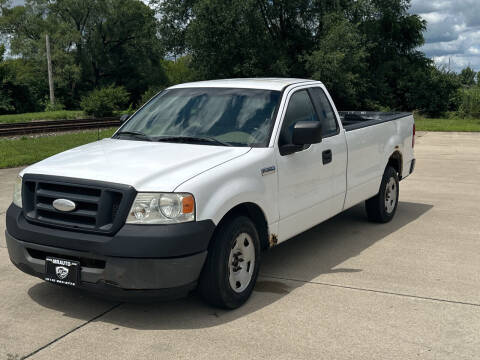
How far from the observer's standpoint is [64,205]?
4.39 m

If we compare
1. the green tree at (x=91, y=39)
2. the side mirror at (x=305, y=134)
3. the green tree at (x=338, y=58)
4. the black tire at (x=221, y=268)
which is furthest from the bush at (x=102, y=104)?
the black tire at (x=221, y=268)

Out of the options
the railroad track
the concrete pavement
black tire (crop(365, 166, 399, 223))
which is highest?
the railroad track

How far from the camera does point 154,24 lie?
36594 millimetres

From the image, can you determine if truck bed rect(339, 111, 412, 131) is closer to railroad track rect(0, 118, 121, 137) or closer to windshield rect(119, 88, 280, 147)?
windshield rect(119, 88, 280, 147)

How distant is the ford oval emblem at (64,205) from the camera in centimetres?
436

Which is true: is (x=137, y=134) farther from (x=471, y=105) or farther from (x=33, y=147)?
(x=471, y=105)

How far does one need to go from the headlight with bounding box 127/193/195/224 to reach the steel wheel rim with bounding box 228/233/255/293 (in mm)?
622

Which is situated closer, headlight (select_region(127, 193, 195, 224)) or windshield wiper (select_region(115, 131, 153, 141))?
headlight (select_region(127, 193, 195, 224))

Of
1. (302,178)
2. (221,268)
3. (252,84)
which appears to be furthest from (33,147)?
(221,268)

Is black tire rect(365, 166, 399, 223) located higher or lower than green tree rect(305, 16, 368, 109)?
lower

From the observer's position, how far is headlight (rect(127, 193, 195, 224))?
167 inches

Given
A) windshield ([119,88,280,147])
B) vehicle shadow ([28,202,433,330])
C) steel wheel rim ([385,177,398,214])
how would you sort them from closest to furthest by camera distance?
1. vehicle shadow ([28,202,433,330])
2. windshield ([119,88,280,147])
3. steel wheel rim ([385,177,398,214])

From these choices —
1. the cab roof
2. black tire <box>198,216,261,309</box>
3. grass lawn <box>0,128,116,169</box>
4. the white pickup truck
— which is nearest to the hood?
the white pickup truck

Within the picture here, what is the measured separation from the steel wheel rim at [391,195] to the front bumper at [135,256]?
3.93 meters
